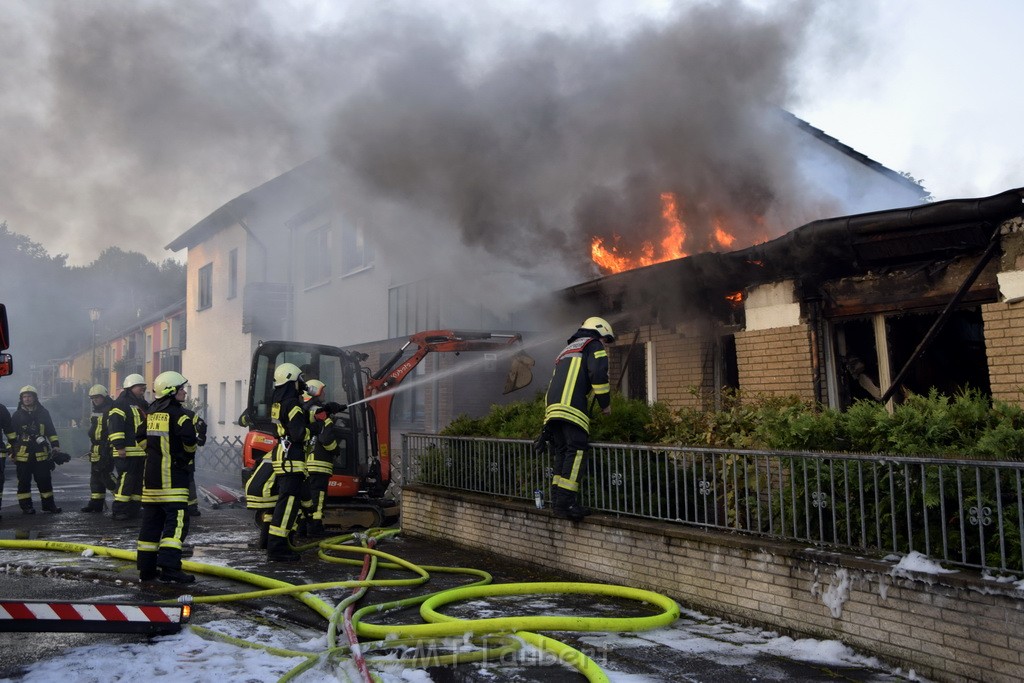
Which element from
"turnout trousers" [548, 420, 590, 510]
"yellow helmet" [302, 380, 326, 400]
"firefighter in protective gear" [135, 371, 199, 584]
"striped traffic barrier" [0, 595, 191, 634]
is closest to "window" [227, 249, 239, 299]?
"yellow helmet" [302, 380, 326, 400]

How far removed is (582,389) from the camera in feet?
22.6

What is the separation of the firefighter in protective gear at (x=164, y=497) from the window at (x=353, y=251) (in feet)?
36.8

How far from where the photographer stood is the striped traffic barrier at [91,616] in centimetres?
430

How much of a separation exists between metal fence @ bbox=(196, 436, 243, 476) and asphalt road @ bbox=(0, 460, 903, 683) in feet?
32.0

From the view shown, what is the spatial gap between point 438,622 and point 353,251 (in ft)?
48.3

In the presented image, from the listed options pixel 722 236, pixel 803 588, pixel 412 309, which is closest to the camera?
pixel 803 588

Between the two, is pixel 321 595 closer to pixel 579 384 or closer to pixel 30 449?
pixel 579 384

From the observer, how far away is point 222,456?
22562 mm

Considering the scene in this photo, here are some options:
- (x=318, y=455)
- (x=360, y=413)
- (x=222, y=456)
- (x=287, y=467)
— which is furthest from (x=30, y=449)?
(x=222, y=456)

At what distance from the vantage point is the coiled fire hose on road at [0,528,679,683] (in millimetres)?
4516

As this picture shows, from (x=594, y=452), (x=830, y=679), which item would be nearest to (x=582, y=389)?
(x=594, y=452)

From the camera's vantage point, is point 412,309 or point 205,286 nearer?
point 412,309

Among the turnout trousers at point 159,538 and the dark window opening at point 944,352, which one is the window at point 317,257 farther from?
the dark window opening at point 944,352

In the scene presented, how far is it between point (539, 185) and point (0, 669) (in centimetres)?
852
